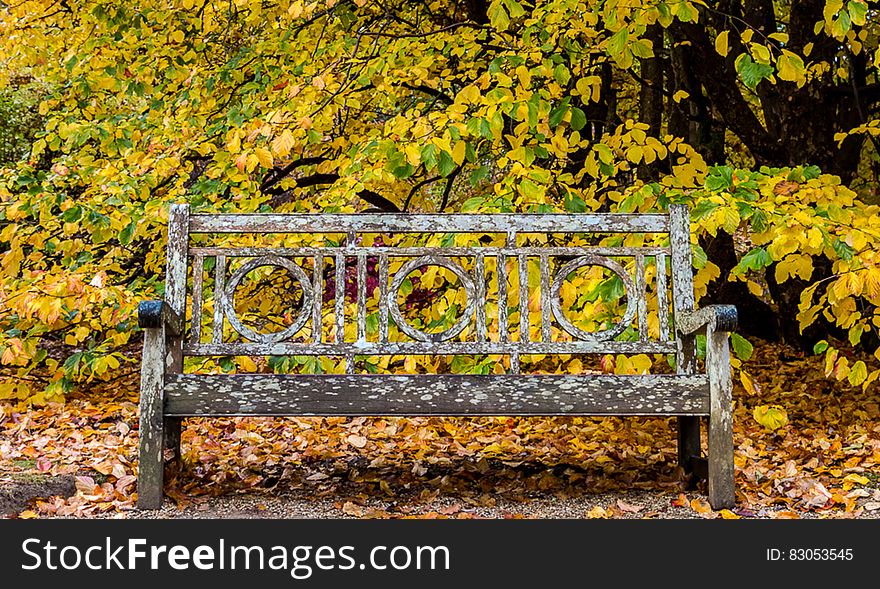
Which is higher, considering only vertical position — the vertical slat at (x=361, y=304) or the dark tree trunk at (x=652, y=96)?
the dark tree trunk at (x=652, y=96)

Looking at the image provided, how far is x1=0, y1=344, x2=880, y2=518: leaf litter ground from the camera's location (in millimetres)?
3148

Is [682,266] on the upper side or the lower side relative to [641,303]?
upper

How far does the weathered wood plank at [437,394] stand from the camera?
2984mm

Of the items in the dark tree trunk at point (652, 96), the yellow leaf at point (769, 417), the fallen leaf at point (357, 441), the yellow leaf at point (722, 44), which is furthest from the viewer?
the dark tree trunk at point (652, 96)

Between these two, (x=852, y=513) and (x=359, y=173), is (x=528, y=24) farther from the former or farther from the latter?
(x=852, y=513)

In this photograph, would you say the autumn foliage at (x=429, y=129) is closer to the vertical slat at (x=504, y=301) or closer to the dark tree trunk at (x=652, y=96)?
the dark tree trunk at (x=652, y=96)

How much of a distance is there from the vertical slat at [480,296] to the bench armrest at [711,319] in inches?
29.3

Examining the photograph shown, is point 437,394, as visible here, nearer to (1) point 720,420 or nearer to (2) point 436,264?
(2) point 436,264

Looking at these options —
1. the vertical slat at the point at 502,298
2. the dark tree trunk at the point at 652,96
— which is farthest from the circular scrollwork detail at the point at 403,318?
the dark tree trunk at the point at 652,96

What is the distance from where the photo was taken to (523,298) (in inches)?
134

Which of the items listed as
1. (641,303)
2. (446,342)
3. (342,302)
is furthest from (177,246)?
(641,303)

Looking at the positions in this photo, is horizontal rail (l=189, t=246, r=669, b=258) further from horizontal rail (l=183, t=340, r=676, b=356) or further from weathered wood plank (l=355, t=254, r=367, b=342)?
horizontal rail (l=183, t=340, r=676, b=356)

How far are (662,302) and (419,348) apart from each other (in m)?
0.95

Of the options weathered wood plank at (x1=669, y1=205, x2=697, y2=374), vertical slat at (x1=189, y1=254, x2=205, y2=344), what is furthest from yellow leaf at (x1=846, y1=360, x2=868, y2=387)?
vertical slat at (x1=189, y1=254, x2=205, y2=344)
